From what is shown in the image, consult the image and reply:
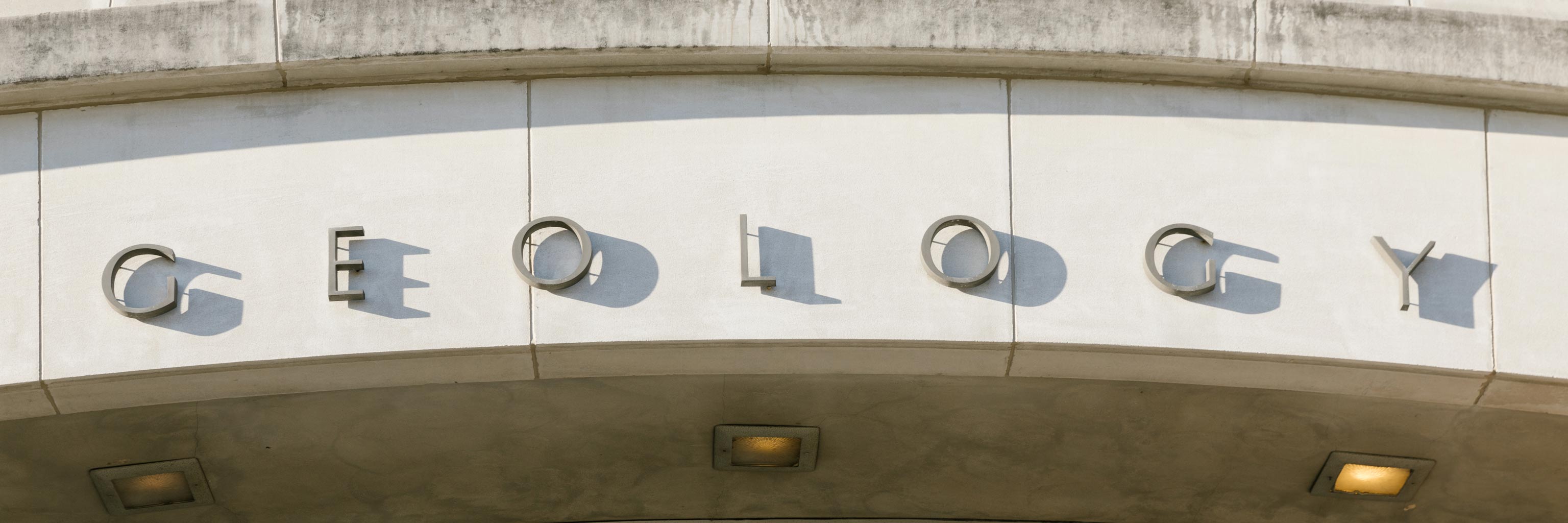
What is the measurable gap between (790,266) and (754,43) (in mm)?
1241

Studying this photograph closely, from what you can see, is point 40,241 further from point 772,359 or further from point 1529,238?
point 1529,238

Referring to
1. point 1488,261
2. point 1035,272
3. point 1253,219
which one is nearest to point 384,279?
point 1035,272

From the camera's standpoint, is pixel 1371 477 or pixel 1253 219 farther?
pixel 1371 477

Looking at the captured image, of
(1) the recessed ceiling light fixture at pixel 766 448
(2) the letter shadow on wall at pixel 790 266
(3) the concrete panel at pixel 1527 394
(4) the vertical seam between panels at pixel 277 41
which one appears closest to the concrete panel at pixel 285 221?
(4) the vertical seam between panels at pixel 277 41

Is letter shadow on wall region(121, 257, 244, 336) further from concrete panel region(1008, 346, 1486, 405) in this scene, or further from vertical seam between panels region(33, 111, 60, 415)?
concrete panel region(1008, 346, 1486, 405)

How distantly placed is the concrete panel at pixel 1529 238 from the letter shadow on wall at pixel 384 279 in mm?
5820

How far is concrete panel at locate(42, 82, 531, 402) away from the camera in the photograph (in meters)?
7.92

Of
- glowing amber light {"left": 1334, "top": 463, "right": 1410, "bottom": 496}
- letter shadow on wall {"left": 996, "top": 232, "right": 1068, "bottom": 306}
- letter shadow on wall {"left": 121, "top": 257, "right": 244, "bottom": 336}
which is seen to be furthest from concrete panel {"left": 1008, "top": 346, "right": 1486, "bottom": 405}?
letter shadow on wall {"left": 121, "top": 257, "right": 244, "bottom": 336}

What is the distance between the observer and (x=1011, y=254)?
26.5ft

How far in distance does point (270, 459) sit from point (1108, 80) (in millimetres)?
5420

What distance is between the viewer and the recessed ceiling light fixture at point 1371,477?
9.42 m

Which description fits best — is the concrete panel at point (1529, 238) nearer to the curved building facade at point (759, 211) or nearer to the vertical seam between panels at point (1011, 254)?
the curved building facade at point (759, 211)

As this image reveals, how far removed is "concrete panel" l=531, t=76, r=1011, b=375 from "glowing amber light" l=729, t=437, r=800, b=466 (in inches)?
45.0

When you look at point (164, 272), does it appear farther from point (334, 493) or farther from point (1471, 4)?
point (1471, 4)
